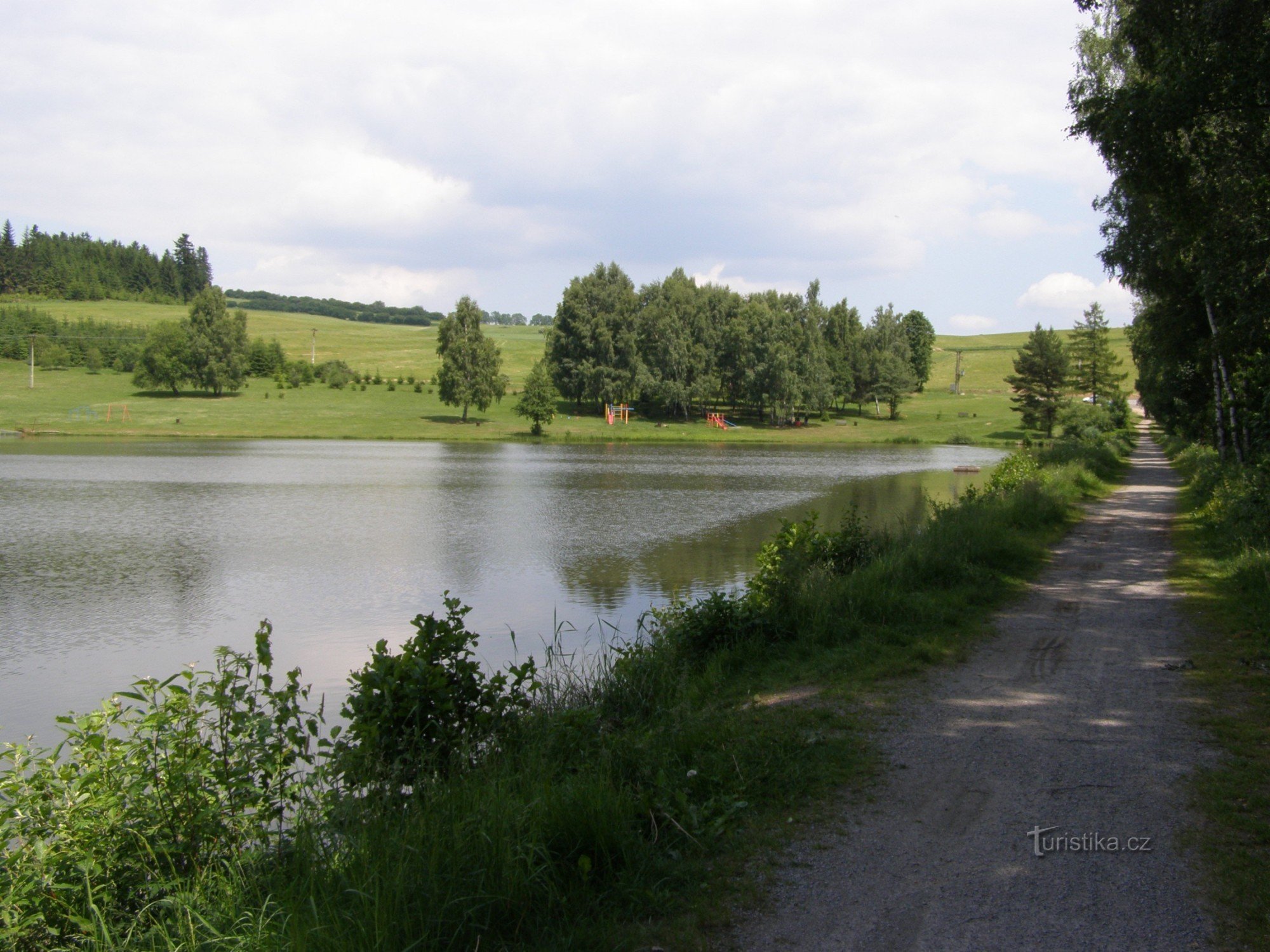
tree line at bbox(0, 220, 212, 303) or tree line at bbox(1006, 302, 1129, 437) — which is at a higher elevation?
tree line at bbox(0, 220, 212, 303)

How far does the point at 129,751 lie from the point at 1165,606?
11.0 metres

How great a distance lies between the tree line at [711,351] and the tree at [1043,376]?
48.2 ft

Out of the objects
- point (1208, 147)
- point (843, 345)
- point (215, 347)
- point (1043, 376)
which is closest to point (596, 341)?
point (843, 345)

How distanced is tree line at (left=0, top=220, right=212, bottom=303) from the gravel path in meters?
164

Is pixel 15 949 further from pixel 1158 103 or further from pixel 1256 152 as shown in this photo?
pixel 1256 152

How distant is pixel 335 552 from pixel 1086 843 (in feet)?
56.6

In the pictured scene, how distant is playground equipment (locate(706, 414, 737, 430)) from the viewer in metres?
80.1

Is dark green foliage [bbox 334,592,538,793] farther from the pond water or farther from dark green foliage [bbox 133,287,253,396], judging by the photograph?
dark green foliage [bbox 133,287,253,396]

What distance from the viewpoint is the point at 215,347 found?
83.3 m

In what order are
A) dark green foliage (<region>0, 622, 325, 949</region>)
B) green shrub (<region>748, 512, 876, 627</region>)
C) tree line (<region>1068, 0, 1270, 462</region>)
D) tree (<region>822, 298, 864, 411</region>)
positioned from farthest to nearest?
tree (<region>822, 298, 864, 411</region>), tree line (<region>1068, 0, 1270, 462</region>), green shrub (<region>748, 512, 876, 627</region>), dark green foliage (<region>0, 622, 325, 949</region>)

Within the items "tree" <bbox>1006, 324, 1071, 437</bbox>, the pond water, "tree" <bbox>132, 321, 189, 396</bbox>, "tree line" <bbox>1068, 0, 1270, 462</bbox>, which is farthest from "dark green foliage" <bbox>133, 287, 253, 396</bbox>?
"tree line" <bbox>1068, 0, 1270, 462</bbox>

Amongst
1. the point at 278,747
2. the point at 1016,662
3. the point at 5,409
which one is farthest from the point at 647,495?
the point at 5,409

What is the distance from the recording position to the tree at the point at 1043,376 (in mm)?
72625

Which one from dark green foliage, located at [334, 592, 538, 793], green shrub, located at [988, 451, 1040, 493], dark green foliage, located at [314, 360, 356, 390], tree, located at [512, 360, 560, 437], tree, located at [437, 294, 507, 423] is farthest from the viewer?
dark green foliage, located at [314, 360, 356, 390]
